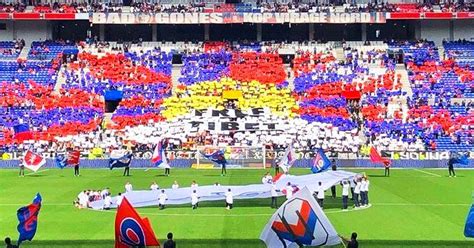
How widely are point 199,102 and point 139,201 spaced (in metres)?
42.7

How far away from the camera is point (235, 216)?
35.2 m

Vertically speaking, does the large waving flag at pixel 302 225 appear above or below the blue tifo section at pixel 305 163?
above

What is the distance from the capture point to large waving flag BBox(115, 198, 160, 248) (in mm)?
21734

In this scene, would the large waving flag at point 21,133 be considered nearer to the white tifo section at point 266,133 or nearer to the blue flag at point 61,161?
the blue flag at point 61,161

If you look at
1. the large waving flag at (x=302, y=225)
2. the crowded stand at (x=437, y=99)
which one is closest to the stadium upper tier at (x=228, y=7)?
the crowded stand at (x=437, y=99)

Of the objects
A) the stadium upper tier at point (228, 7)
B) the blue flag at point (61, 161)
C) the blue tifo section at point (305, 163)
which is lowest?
the blue tifo section at point (305, 163)

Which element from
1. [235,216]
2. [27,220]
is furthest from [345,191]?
[27,220]

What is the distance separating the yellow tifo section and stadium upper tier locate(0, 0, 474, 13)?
13.9 meters

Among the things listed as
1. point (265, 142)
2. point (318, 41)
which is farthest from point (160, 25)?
point (265, 142)

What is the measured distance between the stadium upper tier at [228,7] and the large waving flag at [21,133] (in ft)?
87.0

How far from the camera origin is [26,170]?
62031mm

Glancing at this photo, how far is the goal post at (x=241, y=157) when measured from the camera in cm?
6506

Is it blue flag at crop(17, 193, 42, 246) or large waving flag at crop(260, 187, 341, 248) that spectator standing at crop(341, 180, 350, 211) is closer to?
large waving flag at crop(260, 187, 341, 248)

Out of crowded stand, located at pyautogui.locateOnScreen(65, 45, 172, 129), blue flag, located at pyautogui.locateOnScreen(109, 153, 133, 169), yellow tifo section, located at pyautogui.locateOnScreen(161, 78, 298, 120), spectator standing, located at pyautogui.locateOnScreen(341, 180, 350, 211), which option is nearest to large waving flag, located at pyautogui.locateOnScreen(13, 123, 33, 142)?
crowded stand, located at pyautogui.locateOnScreen(65, 45, 172, 129)
